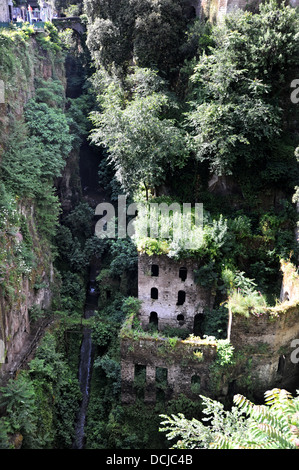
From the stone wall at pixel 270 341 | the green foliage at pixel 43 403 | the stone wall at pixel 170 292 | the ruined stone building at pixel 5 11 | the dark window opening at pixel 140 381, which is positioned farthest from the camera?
the ruined stone building at pixel 5 11

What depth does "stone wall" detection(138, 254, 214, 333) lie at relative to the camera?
2041 centimetres

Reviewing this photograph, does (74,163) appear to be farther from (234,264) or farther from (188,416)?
(188,416)

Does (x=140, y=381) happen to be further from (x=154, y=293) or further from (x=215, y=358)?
(x=154, y=293)

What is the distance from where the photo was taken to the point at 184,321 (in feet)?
69.9

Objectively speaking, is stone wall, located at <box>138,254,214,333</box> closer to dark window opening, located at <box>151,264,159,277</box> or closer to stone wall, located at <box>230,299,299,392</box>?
dark window opening, located at <box>151,264,159,277</box>

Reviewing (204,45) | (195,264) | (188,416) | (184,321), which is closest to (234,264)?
(195,264)

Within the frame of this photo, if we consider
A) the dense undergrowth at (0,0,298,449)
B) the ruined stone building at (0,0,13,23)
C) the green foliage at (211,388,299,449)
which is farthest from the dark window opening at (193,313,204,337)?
the ruined stone building at (0,0,13,23)

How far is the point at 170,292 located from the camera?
20.9 m

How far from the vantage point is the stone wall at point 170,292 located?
2041 cm

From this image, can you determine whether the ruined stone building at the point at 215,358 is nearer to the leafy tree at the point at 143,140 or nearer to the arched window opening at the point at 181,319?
the arched window opening at the point at 181,319

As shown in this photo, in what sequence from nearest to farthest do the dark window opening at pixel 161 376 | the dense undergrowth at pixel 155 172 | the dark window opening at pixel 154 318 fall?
1. the dark window opening at pixel 161 376
2. the dense undergrowth at pixel 155 172
3. the dark window opening at pixel 154 318

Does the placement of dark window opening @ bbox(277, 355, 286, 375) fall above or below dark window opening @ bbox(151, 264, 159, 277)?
below

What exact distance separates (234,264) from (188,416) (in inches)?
293

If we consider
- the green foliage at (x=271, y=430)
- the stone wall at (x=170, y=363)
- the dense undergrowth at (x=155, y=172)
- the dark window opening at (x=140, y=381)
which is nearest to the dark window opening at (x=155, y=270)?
the dense undergrowth at (x=155, y=172)
